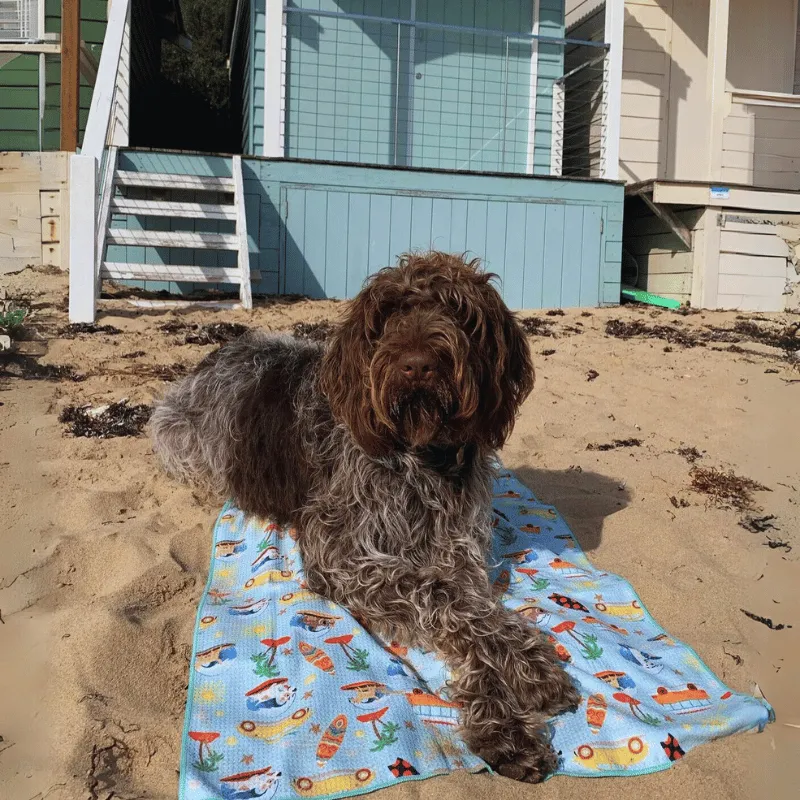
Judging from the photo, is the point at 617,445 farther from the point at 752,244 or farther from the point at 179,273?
the point at 752,244

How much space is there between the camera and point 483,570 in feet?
11.3

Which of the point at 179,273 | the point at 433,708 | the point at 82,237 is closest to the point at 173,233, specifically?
the point at 179,273

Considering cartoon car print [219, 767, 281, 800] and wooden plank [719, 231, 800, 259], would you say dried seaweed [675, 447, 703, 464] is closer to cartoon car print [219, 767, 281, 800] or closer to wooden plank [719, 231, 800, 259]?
A: cartoon car print [219, 767, 281, 800]

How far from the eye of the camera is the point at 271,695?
9.20 ft

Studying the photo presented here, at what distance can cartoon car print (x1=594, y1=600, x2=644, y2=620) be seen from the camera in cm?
350

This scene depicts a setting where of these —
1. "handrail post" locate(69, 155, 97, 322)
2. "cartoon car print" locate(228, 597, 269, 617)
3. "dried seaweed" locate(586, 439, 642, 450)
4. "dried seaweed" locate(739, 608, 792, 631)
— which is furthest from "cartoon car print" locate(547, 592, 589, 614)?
"handrail post" locate(69, 155, 97, 322)

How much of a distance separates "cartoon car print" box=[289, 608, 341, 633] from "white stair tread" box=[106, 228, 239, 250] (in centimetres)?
656

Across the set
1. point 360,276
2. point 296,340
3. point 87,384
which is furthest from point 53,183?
point 296,340

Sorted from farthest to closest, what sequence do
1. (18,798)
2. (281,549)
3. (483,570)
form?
1. (281,549)
2. (483,570)
3. (18,798)

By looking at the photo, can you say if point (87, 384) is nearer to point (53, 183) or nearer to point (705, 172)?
point (53, 183)

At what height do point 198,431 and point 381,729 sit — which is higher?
point 198,431

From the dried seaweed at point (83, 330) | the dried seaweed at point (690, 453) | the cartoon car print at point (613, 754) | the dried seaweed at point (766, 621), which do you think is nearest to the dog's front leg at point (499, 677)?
the cartoon car print at point (613, 754)

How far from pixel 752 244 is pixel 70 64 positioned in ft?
31.6

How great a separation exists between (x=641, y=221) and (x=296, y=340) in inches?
360
